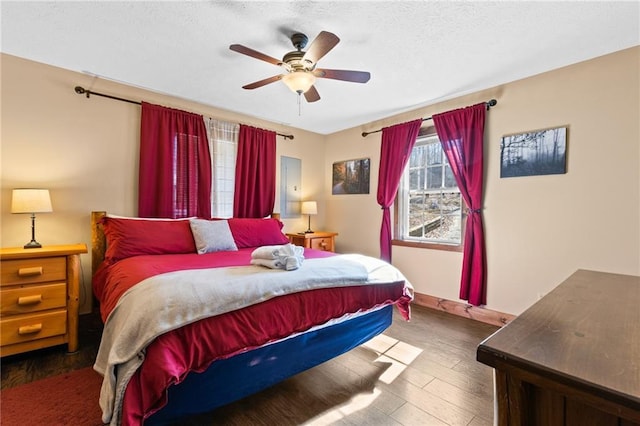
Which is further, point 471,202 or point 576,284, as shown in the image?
point 471,202

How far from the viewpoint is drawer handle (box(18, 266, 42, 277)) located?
2.06 meters

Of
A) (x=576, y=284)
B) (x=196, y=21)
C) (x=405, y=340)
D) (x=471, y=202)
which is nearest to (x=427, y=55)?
(x=471, y=202)

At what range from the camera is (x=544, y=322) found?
0.75 meters

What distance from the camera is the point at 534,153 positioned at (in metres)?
2.68

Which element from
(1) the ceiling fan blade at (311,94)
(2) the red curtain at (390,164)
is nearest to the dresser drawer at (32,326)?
(1) the ceiling fan blade at (311,94)

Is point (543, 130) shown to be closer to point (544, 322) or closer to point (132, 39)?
point (544, 322)

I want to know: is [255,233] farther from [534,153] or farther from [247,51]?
[534,153]

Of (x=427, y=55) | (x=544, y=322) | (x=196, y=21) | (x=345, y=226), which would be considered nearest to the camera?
(x=544, y=322)

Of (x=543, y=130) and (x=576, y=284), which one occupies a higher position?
(x=543, y=130)

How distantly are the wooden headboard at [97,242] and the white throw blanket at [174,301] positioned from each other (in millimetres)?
1496

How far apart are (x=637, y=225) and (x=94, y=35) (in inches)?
171

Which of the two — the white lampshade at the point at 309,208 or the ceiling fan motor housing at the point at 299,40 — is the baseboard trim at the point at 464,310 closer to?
the white lampshade at the point at 309,208

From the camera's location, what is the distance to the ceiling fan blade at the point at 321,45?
1.67 meters

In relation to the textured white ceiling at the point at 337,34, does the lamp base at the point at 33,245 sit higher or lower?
lower
